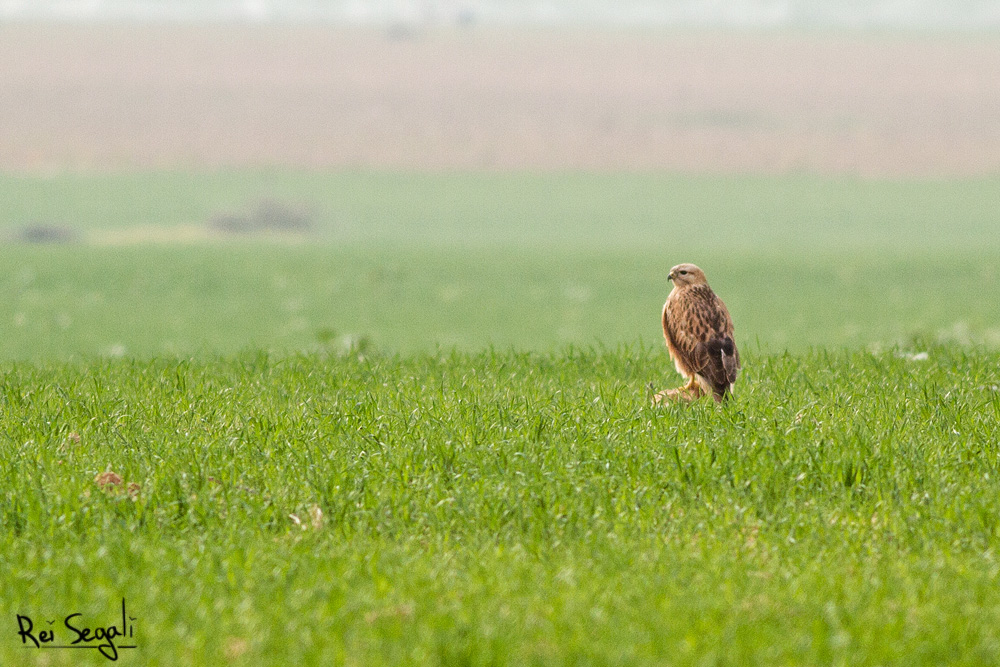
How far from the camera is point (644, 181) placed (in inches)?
2995

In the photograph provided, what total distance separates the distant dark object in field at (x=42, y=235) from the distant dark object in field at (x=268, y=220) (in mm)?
7426

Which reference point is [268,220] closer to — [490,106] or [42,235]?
[42,235]

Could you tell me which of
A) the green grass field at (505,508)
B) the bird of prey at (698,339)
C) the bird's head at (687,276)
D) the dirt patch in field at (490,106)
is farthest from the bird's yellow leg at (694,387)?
the dirt patch in field at (490,106)

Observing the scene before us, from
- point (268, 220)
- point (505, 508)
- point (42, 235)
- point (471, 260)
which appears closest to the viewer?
point (505, 508)

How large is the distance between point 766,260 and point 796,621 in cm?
3936

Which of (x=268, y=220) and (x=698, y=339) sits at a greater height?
(x=698, y=339)

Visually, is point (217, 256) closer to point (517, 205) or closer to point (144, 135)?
point (517, 205)

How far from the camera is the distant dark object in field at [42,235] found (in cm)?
5310

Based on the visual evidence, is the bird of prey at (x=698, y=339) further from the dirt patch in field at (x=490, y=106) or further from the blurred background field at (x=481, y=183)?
the dirt patch in field at (x=490, y=106)

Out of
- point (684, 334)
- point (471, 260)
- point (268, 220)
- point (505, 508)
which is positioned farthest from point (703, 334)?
point (268, 220)

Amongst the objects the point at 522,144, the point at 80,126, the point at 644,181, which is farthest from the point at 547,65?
the point at 80,126

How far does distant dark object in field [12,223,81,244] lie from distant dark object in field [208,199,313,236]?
24.4 ft

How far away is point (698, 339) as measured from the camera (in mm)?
8898

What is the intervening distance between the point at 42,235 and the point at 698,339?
1951 inches
